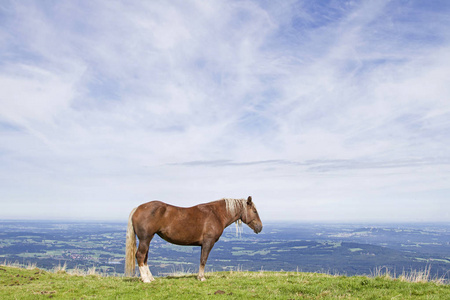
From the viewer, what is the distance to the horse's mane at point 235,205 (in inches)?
490

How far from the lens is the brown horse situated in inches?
421

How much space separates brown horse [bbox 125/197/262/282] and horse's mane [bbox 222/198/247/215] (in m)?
0.06

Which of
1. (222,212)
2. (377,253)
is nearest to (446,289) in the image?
(222,212)

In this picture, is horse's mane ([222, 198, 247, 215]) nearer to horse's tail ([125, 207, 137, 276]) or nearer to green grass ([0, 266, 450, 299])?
green grass ([0, 266, 450, 299])

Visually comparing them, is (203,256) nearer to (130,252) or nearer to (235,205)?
(235,205)

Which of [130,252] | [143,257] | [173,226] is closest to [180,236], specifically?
[173,226]

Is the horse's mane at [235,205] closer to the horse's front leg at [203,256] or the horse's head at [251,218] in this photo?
the horse's head at [251,218]

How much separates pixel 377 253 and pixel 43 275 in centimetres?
14175

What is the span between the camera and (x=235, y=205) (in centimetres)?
1264

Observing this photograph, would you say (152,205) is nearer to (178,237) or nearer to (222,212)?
(178,237)

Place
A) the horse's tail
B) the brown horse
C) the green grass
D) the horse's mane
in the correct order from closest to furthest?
the green grass
the brown horse
the horse's tail
the horse's mane

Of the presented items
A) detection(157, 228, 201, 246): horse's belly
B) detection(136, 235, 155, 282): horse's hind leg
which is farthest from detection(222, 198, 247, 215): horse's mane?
detection(136, 235, 155, 282): horse's hind leg

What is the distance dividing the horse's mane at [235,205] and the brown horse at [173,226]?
0.06 metres

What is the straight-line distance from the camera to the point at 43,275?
13.8m
